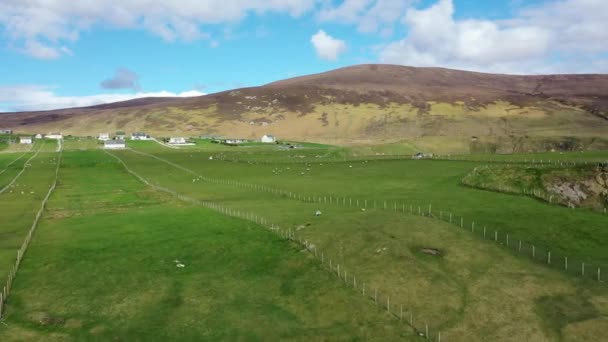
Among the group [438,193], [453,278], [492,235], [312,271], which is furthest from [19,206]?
[492,235]

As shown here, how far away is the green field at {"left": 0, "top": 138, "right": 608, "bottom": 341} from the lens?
34219 millimetres

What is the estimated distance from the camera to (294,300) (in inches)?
1502

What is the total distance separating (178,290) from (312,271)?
1058 cm

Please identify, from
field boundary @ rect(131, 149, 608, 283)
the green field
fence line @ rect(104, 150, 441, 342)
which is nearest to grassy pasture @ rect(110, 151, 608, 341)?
the green field

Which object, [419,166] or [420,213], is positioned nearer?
[420,213]

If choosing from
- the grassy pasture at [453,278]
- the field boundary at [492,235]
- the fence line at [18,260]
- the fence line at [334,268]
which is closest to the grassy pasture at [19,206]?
the fence line at [18,260]

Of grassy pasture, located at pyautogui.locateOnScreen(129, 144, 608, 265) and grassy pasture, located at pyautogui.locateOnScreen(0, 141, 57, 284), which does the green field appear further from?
grassy pasture, located at pyautogui.locateOnScreen(0, 141, 57, 284)

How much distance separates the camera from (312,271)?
42.6m

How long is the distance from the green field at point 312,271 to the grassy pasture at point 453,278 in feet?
0.45

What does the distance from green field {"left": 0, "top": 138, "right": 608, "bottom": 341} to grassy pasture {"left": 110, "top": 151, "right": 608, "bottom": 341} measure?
0.14 m

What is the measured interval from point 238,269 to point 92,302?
1177 cm

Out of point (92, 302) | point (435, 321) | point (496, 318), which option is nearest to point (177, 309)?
point (92, 302)

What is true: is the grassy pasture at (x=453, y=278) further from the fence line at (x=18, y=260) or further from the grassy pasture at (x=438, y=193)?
the fence line at (x=18, y=260)

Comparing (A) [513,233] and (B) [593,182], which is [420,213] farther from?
(B) [593,182]
